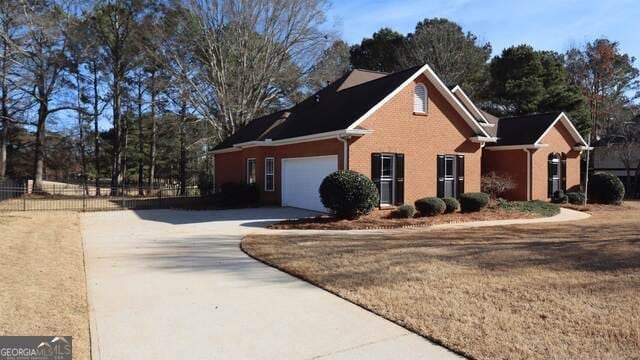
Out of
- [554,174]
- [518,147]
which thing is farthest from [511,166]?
[554,174]

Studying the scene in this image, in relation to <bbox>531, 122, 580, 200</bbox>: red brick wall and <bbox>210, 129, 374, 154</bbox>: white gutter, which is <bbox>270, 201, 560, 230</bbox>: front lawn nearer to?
<bbox>210, 129, 374, 154</bbox>: white gutter

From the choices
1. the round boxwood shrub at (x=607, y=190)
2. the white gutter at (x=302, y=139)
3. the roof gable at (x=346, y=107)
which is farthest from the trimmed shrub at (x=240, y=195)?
the round boxwood shrub at (x=607, y=190)

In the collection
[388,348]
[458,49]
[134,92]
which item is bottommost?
[388,348]

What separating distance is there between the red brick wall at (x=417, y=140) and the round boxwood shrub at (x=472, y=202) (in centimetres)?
129

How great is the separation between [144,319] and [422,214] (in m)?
12.5

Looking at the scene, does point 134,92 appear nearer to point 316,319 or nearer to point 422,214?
point 422,214

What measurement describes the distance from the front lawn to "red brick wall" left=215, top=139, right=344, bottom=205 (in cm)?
242

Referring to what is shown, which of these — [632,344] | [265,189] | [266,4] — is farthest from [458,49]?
[632,344]

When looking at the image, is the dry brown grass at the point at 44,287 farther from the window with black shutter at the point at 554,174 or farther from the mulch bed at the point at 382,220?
the window with black shutter at the point at 554,174

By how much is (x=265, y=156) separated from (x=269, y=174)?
3.08 feet

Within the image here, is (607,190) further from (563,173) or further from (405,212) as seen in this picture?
(405,212)

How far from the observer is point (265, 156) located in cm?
2216

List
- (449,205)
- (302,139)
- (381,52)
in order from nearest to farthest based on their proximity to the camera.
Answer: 1. (449,205)
2. (302,139)
3. (381,52)

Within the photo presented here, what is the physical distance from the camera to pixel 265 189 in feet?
72.8
